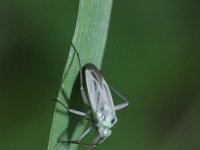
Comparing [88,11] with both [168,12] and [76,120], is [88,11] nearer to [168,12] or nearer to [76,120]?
[76,120]

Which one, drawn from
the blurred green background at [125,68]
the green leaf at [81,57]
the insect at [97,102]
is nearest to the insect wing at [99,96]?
the insect at [97,102]

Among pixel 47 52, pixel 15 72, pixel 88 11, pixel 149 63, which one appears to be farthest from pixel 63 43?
pixel 88 11

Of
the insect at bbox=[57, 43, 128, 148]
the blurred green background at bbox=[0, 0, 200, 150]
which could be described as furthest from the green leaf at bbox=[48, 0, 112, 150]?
the blurred green background at bbox=[0, 0, 200, 150]

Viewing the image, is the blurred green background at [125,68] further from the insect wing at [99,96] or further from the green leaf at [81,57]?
the green leaf at [81,57]

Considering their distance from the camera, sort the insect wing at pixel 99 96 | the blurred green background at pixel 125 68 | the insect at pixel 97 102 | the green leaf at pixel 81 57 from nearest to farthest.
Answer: the green leaf at pixel 81 57, the insect at pixel 97 102, the insect wing at pixel 99 96, the blurred green background at pixel 125 68

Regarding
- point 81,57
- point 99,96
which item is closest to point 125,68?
point 99,96

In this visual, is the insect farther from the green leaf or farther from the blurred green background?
the blurred green background
